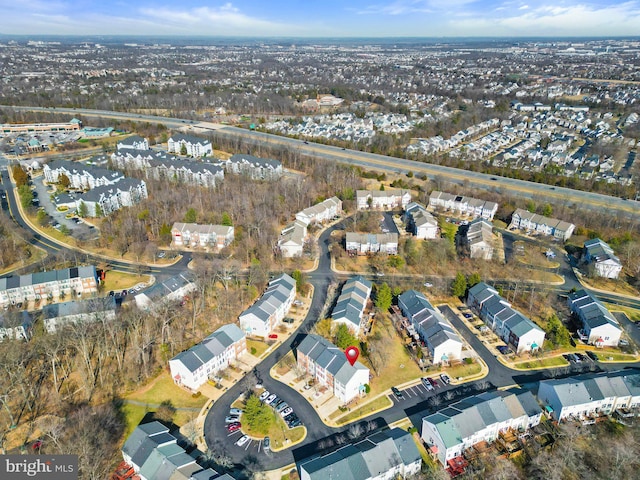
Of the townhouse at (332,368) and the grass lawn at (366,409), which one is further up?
the townhouse at (332,368)

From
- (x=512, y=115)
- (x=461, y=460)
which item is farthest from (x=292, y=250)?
(x=512, y=115)

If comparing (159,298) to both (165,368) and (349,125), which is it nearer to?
(165,368)

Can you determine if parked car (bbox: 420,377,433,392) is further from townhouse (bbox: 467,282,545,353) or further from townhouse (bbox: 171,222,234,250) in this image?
townhouse (bbox: 171,222,234,250)

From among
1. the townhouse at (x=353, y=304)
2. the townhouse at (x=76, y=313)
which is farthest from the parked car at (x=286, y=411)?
the townhouse at (x=76, y=313)

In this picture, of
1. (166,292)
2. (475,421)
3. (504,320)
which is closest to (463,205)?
(504,320)

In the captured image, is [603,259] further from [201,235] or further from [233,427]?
[201,235]

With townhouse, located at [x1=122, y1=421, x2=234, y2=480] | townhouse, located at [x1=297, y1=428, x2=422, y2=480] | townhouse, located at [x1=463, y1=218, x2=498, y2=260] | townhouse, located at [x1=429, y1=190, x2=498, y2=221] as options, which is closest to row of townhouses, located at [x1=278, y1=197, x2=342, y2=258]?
townhouse, located at [x1=429, y1=190, x2=498, y2=221]

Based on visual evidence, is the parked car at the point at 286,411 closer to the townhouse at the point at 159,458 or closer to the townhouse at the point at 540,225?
the townhouse at the point at 159,458
